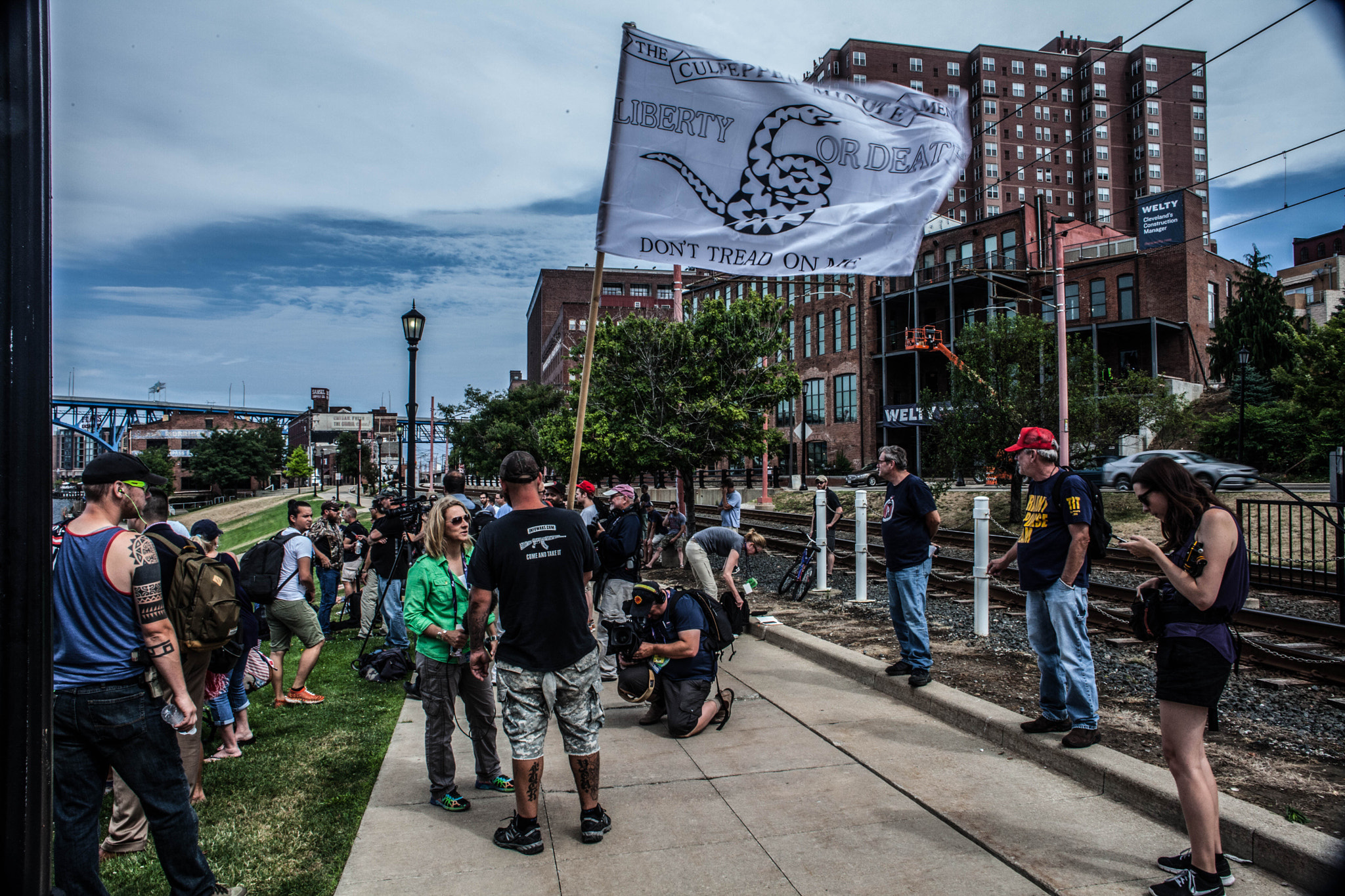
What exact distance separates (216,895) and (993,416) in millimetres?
22356

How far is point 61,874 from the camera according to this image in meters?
2.96

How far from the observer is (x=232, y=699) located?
5.75m

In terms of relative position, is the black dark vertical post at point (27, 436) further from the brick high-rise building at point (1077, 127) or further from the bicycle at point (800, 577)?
the brick high-rise building at point (1077, 127)

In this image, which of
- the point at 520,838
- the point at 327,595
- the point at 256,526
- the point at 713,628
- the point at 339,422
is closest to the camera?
the point at 520,838

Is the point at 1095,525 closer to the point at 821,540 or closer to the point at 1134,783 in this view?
the point at 1134,783

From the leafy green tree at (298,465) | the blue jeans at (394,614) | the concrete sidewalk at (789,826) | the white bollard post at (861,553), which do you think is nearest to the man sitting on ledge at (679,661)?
the concrete sidewalk at (789,826)

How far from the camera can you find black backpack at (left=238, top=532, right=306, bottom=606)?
6.04 m

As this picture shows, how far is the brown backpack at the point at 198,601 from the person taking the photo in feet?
12.4

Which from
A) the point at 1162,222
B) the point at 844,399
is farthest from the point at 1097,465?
the point at 844,399

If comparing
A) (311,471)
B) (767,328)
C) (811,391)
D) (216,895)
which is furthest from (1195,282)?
(311,471)

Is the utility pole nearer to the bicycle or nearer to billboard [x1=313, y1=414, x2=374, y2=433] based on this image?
the bicycle

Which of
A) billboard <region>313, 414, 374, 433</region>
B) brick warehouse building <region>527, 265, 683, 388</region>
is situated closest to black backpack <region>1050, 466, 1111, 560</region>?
billboard <region>313, 414, 374, 433</region>

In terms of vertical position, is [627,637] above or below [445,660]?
below

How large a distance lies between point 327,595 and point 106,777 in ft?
25.4
